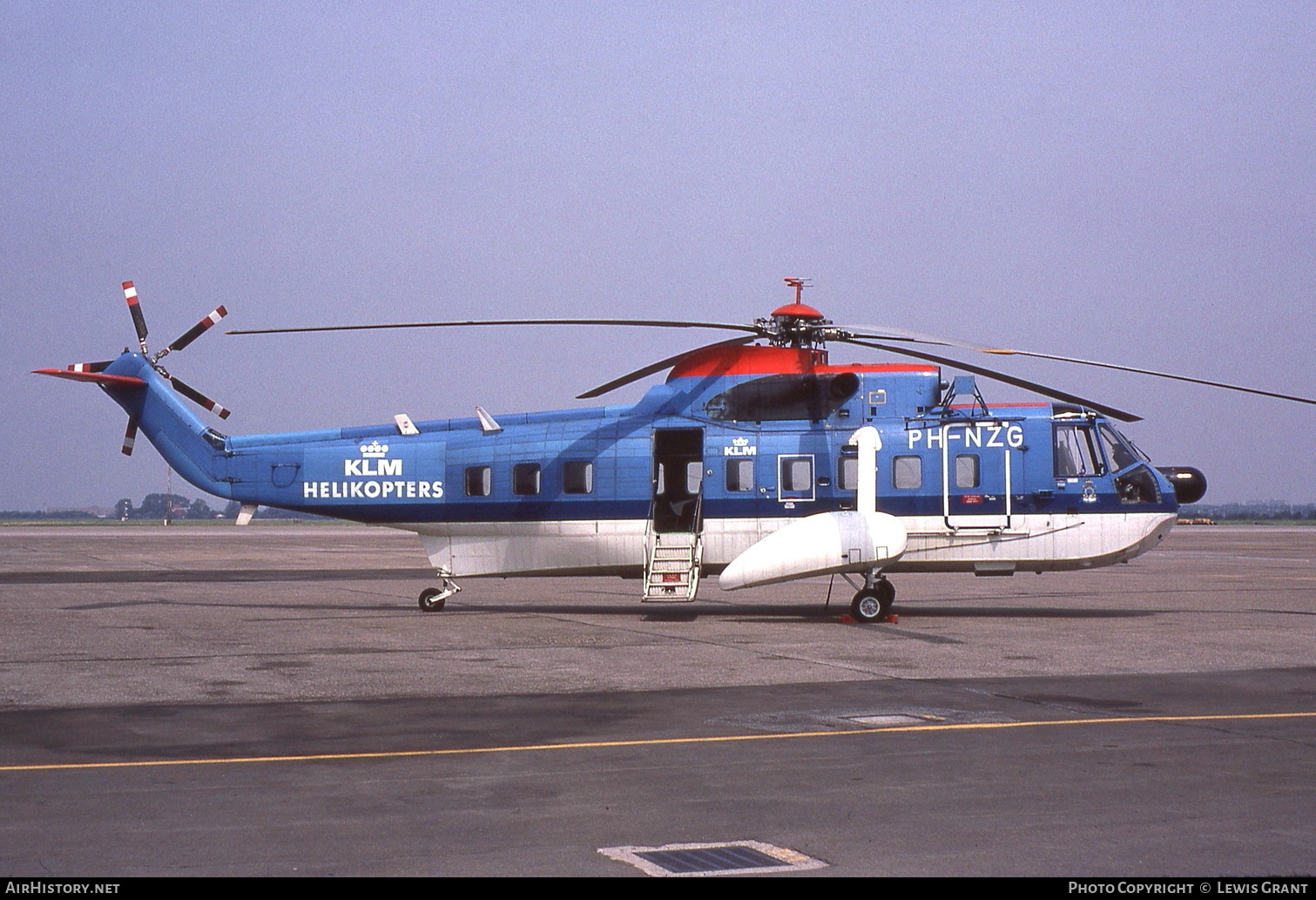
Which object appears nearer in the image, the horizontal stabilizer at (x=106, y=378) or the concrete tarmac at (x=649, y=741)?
the concrete tarmac at (x=649, y=741)

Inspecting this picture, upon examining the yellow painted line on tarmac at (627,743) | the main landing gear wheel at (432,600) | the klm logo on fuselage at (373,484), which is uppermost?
the klm logo on fuselage at (373,484)

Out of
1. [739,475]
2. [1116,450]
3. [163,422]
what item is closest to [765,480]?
[739,475]

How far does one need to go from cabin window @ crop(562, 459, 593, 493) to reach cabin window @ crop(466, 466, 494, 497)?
143 cm

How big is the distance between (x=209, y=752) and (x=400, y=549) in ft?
165

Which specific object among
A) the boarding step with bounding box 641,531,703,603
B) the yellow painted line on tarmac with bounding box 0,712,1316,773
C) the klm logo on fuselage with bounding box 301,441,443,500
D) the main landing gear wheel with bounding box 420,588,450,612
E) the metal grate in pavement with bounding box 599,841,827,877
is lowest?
the metal grate in pavement with bounding box 599,841,827,877

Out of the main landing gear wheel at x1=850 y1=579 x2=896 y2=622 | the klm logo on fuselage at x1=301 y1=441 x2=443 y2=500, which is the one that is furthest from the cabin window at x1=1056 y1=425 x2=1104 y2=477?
the klm logo on fuselage at x1=301 y1=441 x2=443 y2=500

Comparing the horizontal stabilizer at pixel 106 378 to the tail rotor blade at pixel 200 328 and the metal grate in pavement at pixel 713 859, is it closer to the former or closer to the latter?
the tail rotor blade at pixel 200 328

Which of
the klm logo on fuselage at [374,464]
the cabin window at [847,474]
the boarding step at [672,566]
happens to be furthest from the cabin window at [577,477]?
the cabin window at [847,474]

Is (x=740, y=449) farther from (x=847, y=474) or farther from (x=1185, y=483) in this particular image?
(x=1185, y=483)

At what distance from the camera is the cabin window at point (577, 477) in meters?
24.2

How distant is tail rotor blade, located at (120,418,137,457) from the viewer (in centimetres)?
2661

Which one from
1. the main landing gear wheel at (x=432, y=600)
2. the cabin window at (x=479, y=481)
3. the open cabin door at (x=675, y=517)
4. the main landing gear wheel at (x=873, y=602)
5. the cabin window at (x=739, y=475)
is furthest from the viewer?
the main landing gear wheel at (x=432, y=600)

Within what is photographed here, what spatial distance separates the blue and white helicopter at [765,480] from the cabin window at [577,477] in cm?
3

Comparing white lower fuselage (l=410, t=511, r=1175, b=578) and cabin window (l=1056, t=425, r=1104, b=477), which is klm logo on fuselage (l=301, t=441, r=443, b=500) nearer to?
white lower fuselage (l=410, t=511, r=1175, b=578)
